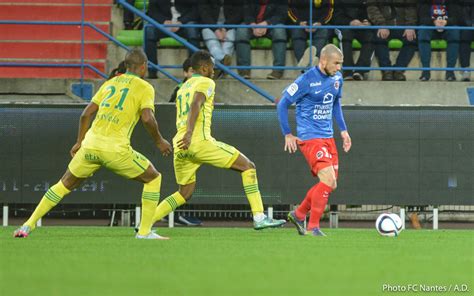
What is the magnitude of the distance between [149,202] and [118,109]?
116cm

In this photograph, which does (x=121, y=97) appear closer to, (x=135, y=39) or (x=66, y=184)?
(x=66, y=184)

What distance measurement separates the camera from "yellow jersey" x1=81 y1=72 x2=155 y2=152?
43.3 feet

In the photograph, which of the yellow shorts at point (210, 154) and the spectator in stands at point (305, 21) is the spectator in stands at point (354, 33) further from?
the yellow shorts at point (210, 154)

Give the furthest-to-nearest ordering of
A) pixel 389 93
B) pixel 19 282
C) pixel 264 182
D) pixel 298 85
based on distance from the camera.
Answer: pixel 389 93 → pixel 264 182 → pixel 298 85 → pixel 19 282

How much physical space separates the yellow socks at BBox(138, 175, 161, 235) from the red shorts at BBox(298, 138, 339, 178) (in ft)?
6.73

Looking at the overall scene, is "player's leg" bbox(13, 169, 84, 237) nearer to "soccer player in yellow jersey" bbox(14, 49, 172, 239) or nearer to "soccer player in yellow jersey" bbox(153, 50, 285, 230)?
"soccer player in yellow jersey" bbox(14, 49, 172, 239)

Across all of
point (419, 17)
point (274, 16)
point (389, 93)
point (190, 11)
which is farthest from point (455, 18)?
point (190, 11)

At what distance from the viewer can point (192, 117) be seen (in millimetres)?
13719

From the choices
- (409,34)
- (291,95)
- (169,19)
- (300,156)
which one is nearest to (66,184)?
(291,95)

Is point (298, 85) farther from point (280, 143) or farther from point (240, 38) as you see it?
point (240, 38)

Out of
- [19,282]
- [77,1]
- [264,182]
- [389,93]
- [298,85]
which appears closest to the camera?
[19,282]

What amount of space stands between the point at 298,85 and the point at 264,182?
4.11m

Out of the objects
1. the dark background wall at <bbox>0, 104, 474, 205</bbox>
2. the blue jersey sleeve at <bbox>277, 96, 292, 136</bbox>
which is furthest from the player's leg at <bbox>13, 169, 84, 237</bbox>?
the dark background wall at <bbox>0, 104, 474, 205</bbox>

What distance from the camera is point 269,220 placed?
559 inches
